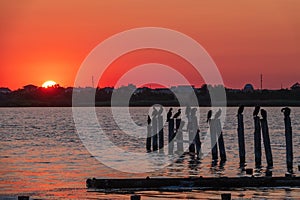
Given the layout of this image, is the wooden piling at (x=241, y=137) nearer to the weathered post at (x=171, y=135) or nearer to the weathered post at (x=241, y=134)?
the weathered post at (x=241, y=134)

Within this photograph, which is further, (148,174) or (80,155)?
(80,155)

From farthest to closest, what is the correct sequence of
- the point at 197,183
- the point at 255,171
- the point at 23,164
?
the point at 23,164
the point at 255,171
the point at 197,183

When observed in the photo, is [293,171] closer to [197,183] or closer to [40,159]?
[197,183]

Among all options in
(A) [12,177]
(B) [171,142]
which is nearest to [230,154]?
(B) [171,142]

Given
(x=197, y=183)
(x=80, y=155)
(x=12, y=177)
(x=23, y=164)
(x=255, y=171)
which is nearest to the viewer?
(x=197, y=183)

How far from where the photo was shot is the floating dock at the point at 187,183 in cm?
2975

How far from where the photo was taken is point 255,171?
41750 millimetres

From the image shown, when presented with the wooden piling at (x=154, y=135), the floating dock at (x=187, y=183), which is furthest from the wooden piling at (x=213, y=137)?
the floating dock at (x=187, y=183)

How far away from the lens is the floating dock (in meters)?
29.8

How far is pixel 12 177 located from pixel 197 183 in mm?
11601

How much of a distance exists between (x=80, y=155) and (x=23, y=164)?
24.9ft

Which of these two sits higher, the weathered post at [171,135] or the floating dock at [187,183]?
the weathered post at [171,135]

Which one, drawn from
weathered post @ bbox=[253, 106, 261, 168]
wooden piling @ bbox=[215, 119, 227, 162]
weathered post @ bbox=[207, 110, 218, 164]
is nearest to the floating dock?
weathered post @ bbox=[253, 106, 261, 168]

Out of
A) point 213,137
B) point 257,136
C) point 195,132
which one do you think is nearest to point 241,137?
point 257,136
